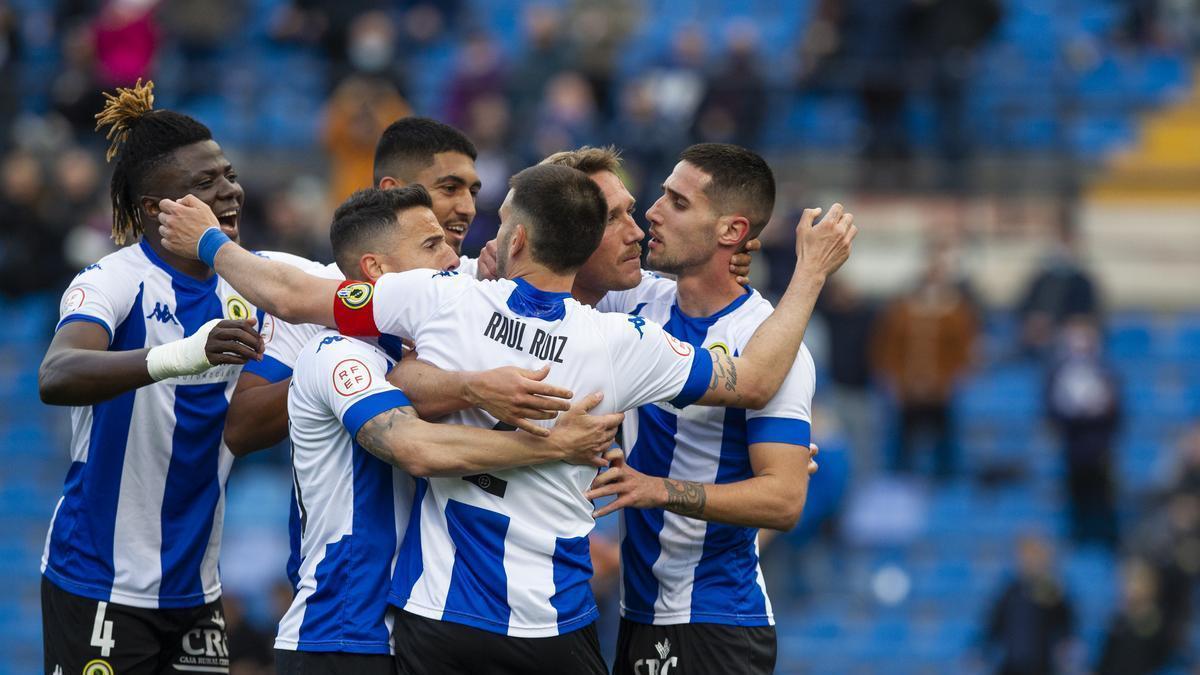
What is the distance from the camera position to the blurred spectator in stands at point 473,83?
1652 centimetres

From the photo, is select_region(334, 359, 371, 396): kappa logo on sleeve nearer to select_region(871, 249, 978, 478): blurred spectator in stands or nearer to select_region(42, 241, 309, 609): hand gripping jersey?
select_region(42, 241, 309, 609): hand gripping jersey

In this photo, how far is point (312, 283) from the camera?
5.50m

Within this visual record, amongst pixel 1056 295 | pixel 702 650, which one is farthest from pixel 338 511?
pixel 1056 295

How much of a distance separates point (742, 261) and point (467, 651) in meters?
1.83

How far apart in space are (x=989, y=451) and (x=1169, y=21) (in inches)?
255

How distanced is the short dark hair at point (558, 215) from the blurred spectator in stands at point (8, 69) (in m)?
12.7

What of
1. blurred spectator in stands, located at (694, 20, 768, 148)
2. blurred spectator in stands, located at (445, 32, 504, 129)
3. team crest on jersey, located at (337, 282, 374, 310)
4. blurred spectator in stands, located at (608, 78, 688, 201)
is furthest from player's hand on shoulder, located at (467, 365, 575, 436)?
blurred spectator in stands, located at (445, 32, 504, 129)

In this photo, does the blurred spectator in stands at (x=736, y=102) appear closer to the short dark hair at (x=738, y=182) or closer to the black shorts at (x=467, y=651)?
the short dark hair at (x=738, y=182)

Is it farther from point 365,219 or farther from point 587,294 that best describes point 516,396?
point 587,294

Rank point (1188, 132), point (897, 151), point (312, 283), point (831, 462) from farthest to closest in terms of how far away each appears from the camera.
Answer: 1. point (1188, 132)
2. point (897, 151)
3. point (831, 462)
4. point (312, 283)

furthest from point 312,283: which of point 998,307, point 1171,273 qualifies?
point 1171,273

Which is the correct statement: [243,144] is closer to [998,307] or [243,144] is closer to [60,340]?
[998,307]

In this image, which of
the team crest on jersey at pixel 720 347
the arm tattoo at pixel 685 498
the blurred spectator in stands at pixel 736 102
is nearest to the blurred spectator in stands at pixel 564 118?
the blurred spectator in stands at pixel 736 102

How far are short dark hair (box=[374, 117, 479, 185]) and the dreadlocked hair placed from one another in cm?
73
